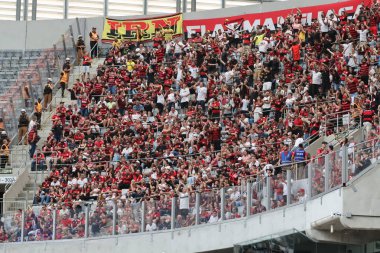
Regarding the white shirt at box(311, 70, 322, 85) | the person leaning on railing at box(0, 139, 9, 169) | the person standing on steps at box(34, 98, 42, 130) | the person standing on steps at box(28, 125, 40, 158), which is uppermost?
the white shirt at box(311, 70, 322, 85)

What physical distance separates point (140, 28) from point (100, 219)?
2108 centimetres

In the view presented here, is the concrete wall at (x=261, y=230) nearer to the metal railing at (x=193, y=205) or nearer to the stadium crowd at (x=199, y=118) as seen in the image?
the metal railing at (x=193, y=205)

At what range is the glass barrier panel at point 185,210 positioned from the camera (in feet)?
123

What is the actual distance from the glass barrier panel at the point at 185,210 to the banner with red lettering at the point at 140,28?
2124 centimetres

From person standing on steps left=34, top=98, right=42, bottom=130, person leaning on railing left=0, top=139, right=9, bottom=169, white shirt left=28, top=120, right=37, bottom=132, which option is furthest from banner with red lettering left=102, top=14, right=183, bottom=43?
person leaning on railing left=0, top=139, right=9, bottom=169

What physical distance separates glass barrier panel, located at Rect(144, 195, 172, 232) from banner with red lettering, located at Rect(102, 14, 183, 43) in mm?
20616

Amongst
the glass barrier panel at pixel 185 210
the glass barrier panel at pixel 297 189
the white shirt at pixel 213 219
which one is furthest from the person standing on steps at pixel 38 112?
the glass barrier panel at pixel 297 189

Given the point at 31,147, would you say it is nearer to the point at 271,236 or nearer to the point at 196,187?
the point at 196,187

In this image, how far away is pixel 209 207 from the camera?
3738 cm

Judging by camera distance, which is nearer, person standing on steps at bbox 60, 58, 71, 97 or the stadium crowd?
the stadium crowd

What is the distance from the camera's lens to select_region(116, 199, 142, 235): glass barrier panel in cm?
3878

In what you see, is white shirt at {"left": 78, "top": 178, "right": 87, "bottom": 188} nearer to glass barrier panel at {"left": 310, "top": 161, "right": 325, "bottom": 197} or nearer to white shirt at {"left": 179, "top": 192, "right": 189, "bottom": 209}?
white shirt at {"left": 179, "top": 192, "right": 189, "bottom": 209}

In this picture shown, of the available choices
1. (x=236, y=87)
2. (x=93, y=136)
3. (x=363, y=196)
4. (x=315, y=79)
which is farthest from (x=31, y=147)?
(x=363, y=196)

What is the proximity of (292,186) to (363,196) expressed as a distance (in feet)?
7.75
